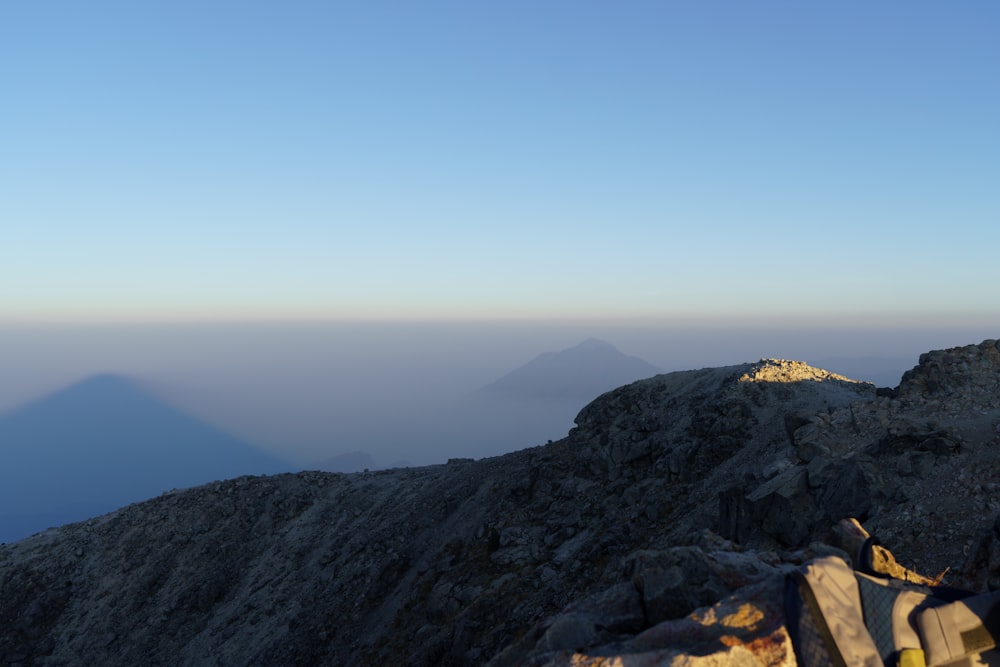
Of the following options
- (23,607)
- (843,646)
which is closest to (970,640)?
(843,646)

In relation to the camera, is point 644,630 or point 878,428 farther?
point 878,428

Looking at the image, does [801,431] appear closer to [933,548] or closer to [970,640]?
[933,548]

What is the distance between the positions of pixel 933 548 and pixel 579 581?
15.1 metres

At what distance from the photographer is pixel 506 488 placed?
126 ft

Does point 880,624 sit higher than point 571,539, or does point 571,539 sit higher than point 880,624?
point 880,624

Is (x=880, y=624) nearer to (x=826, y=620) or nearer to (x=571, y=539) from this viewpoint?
(x=826, y=620)

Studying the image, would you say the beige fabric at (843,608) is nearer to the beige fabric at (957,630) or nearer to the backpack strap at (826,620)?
the backpack strap at (826,620)

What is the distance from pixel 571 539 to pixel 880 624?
1014 inches

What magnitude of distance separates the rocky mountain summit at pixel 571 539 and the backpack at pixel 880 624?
348 millimetres

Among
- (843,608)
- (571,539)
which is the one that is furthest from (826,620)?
(571,539)

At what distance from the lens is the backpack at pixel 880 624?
7.07m

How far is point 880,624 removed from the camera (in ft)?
24.4

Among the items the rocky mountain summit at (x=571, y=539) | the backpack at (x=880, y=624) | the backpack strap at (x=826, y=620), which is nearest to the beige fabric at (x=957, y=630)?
the backpack at (x=880, y=624)

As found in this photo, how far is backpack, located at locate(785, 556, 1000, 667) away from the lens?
7.07m
